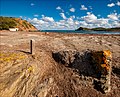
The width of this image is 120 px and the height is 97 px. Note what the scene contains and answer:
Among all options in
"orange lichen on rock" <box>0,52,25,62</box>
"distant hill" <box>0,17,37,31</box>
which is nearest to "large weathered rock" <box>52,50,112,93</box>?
"orange lichen on rock" <box>0,52,25,62</box>

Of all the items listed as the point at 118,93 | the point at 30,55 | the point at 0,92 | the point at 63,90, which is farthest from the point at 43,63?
the point at 118,93

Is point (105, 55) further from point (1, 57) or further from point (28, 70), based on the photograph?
point (1, 57)

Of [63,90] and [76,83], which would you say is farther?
[76,83]

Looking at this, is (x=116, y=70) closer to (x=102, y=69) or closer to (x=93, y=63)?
(x=102, y=69)

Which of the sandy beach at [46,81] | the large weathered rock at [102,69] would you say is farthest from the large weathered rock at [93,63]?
the sandy beach at [46,81]

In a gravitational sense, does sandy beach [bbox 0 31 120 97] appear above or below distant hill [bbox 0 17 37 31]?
below

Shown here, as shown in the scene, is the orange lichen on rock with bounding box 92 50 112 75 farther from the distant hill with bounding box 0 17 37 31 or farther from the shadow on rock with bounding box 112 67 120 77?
the distant hill with bounding box 0 17 37 31

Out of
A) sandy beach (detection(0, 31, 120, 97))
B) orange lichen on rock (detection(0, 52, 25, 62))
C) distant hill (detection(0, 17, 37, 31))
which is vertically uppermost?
distant hill (detection(0, 17, 37, 31))

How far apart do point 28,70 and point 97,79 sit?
260 inches

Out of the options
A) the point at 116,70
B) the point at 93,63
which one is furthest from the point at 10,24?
the point at 116,70

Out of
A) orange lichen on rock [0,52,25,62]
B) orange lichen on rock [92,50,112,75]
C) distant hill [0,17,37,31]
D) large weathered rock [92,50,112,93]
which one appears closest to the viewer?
orange lichen on rock [0,52,25,62]

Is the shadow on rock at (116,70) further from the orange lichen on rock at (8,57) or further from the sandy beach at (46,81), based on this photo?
the orange lichen on rock at (8,57)

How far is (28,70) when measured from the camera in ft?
44.0

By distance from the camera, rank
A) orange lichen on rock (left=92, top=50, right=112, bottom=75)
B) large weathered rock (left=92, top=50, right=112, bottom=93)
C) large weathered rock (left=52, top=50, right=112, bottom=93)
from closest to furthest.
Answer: large weathered rock (left=92, top=50, right=112, bottom=93), large weathered rock (left=52, top=50, right=112, bottom=93), orange lichen on rock (left=92, top=50, right=112, bottom=75)
